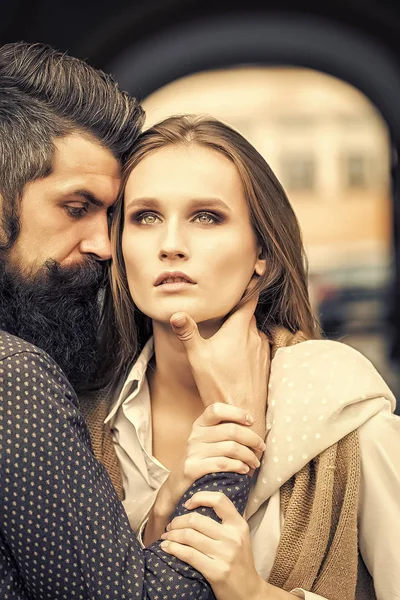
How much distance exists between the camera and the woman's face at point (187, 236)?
1.99 meters

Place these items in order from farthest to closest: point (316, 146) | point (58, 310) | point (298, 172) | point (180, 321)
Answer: point (316, 146) → point (298, 172) → point (58, 310) → point (180, 321)

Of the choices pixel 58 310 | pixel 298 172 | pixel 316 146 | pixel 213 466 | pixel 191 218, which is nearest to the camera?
pixel 213 466

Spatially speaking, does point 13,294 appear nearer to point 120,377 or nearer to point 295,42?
point 120,377

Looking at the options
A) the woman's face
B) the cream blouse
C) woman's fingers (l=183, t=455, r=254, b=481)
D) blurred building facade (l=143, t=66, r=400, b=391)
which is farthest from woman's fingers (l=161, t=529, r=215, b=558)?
blurred building facade (l=143, t=66, r=400, b=391)

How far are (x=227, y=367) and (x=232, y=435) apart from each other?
0.67ft

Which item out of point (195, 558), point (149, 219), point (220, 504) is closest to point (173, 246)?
point (149, 219)

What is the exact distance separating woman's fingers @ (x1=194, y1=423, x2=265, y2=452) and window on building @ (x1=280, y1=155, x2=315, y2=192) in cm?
3295

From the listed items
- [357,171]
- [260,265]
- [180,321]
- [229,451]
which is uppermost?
[357,171]

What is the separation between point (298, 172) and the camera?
3428 centimetres

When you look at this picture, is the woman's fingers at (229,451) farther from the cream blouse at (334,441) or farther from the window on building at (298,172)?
the window on building at (298,172)

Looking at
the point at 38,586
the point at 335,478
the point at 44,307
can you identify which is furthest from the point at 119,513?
the point at 44,307

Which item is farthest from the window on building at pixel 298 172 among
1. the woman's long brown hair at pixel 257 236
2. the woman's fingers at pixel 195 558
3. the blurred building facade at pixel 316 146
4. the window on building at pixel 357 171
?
the woman's fingers at pixel 195 558

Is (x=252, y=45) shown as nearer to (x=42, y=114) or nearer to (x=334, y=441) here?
(x=42, y=114)

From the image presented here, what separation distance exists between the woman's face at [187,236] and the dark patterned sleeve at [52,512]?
46cm
